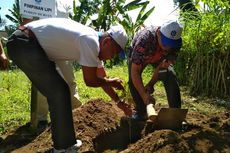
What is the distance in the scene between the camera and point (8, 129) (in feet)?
16.3

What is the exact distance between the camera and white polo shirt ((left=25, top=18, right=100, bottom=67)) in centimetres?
325

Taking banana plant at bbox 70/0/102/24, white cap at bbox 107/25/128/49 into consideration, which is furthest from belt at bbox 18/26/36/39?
banana plant at bbox 70/0/102/24

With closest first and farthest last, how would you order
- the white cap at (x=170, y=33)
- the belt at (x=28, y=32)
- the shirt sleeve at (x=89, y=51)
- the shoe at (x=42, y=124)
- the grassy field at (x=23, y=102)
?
the shirt sleeve at (x=89, y=51), the belt at (x=28, y=32), the white cap at (x=170, y=33), the shoe at (x=42, y=124), the grassy field at (x=23, y=102)

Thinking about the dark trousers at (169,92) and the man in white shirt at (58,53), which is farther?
the dark trousers at (169,92)

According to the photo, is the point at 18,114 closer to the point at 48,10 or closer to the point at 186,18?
the point at 48,10

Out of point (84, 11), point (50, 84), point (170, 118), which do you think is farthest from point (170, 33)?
point (84, 11)

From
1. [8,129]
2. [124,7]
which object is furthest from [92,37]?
[124,7]

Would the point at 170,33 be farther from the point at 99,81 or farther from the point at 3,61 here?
the point at 3,61

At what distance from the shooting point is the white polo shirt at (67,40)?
3250mm

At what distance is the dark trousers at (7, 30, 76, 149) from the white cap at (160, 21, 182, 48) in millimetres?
1090

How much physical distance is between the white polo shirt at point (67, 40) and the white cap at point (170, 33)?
0.78 metres

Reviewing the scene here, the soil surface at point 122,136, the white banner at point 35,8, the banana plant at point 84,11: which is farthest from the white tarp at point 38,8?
the banana plant at point 84,11

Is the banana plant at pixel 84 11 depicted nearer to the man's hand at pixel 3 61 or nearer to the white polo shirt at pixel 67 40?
the man's hand at pixel 3 61

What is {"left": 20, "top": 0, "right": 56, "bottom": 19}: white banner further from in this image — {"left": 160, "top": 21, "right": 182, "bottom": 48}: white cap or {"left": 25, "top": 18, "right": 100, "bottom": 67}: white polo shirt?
{"left": 160, "top": 21, "right": 182, "bottom": 48}: white cap
